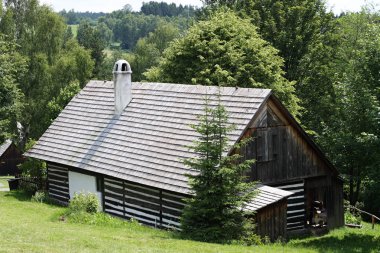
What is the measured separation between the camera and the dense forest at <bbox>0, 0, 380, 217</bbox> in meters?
23.3

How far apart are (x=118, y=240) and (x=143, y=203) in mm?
6878

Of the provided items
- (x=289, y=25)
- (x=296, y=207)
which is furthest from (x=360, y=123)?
(x=289, y=25)

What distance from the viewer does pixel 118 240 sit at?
16.6 metres

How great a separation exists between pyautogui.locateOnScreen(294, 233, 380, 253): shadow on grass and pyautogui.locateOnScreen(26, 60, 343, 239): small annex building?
4.20ft

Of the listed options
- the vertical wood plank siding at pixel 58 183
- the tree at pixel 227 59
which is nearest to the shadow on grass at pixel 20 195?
the vertical wood plank siding at pixel 58 183

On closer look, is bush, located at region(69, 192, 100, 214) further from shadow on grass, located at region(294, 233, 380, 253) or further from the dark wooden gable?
shadow on grass, located at region(294, 233, 380, 253)

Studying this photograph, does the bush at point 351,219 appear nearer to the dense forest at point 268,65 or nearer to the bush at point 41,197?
the dense forest at point 268,65

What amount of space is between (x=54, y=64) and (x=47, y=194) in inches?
996

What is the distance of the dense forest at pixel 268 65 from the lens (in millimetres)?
23344

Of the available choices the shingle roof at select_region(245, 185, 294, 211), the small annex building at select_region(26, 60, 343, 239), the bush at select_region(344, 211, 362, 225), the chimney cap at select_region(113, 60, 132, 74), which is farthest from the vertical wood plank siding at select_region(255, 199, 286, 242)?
the chimney cap at select_region(113, 60, 132, 74)

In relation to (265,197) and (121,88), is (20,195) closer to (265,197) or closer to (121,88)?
(121,88)

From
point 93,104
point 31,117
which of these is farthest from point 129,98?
point 31,117

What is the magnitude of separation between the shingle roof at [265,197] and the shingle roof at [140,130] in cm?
214

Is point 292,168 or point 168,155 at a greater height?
point 168,155
